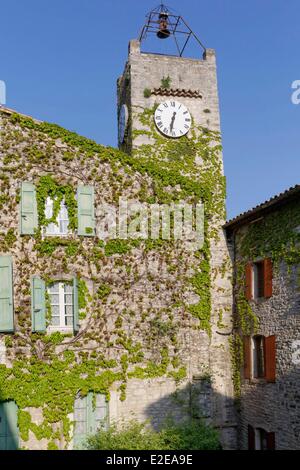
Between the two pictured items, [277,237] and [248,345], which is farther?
[248,345]

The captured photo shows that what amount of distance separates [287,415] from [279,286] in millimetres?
3513

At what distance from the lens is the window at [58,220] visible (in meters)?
15.8

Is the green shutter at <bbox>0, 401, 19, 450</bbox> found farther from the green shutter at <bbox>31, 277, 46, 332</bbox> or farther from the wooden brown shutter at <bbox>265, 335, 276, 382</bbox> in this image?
the wooden brown shutter at <bbox>265, 335, 276, 382</bbox>

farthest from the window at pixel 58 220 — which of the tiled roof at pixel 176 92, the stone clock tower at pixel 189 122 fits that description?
the tiled roof at pixel 176 92

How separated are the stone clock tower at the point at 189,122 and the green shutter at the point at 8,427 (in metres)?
A: 6.29

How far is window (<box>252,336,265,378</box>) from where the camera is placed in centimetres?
1590

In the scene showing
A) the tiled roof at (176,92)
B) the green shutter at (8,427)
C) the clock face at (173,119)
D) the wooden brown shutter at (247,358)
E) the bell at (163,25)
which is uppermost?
the bell at (163,25)

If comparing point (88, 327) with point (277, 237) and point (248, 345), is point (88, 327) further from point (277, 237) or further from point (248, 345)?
point (277, 237)

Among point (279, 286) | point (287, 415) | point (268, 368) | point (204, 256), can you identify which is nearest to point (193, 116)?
point (204, 256)

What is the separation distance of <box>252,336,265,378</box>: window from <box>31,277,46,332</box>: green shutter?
6.46 m

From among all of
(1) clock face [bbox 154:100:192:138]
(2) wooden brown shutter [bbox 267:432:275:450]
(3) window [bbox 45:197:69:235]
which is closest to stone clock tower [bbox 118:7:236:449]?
(1) clock face [bbox 154:100:192:138]

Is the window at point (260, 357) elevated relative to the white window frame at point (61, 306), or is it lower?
lower

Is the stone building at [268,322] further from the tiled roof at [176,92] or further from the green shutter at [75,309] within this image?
the tiled roof at [176,92]

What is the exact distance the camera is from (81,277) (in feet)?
51.6
